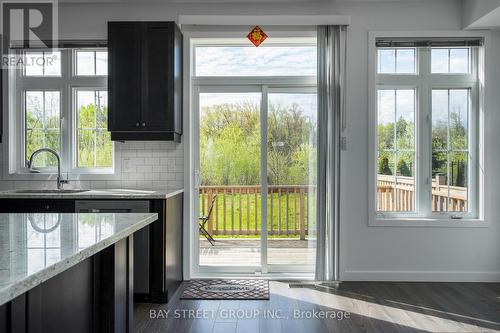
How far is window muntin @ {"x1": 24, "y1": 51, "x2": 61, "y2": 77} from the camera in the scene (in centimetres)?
425

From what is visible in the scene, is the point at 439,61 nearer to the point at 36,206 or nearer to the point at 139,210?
the point at 139,210

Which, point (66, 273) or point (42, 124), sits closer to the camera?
point (66, 273)

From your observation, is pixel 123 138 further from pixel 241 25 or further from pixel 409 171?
pixel 409 171

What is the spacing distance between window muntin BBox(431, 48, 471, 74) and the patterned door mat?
2865mm

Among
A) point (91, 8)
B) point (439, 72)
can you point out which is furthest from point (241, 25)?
point (439, 72)

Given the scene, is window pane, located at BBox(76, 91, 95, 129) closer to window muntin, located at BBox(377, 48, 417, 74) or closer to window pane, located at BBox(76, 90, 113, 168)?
window pane, located at BBox(76, 90, 113, 168)

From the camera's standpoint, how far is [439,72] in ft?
13.8

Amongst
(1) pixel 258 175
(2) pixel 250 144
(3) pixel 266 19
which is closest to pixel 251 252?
(1) pixel 258 175

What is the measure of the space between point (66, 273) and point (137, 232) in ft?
6.74

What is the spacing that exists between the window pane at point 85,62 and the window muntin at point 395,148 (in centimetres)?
Answer: 307

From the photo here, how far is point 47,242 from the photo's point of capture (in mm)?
1292

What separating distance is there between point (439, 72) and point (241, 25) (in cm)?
213

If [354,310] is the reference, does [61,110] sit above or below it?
above

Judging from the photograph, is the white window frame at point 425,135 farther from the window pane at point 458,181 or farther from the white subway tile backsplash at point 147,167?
the white subway tile backsplash at point 147,167
